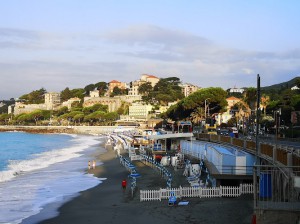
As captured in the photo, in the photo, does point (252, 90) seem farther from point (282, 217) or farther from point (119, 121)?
point (119, 121)

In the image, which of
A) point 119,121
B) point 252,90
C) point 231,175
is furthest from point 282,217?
point 119,121

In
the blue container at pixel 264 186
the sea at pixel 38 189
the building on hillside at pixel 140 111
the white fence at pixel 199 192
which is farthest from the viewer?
the building on hillside at pixel 140 111

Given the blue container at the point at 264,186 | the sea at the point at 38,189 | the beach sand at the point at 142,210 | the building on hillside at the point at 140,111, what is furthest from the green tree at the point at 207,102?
the building on hillside at the point at 140,111

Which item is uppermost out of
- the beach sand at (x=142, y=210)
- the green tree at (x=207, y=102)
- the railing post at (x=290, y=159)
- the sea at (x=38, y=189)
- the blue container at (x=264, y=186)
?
the green tree at (x=207, y=102)

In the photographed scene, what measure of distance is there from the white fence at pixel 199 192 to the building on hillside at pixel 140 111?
512 feet

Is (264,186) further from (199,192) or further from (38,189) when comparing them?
(38,189)

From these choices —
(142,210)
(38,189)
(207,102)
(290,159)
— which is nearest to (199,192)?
(142,210)

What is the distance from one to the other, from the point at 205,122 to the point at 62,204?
5023cm

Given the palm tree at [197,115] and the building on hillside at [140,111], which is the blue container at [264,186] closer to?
the palm tree at [197,115]

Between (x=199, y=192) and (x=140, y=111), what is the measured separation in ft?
542

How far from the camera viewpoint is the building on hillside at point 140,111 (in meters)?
186

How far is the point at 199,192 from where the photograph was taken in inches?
958

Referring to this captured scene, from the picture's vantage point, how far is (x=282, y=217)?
1580 cm

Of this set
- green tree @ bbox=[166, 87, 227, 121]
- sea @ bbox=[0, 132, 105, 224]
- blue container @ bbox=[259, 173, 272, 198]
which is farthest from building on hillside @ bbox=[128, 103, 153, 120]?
blue container @ bbox=[259, 173, 272, 198]
